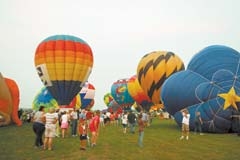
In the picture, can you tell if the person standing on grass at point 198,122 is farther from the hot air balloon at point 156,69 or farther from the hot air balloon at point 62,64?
the hot air balloon at point 156,69

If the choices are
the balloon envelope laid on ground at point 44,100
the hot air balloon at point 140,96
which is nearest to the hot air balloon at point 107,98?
the hot air balloon at point 140,96

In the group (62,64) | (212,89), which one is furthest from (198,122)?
(62,64)

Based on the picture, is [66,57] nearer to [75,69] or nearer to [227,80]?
[75,69]

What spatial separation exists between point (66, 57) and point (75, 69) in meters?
1.51

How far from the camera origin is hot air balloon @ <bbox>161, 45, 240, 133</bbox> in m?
20.5

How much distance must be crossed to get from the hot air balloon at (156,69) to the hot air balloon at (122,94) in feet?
75.5

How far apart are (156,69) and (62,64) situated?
10993mm

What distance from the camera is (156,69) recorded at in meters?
37.9

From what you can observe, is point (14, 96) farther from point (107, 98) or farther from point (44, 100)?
point (107, 98)

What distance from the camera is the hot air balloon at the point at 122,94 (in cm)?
6259

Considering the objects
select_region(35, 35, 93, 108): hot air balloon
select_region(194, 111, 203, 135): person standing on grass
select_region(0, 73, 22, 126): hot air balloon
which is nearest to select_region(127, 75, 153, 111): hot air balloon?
select_region(35, 35, 93, 108): hot air balloon

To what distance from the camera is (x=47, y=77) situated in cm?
3372

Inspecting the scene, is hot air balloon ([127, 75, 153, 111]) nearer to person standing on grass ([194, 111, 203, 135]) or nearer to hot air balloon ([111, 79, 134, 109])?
hot air balloon ([111, 79, 134, 109])

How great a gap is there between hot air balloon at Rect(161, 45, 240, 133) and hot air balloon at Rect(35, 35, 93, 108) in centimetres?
1320
